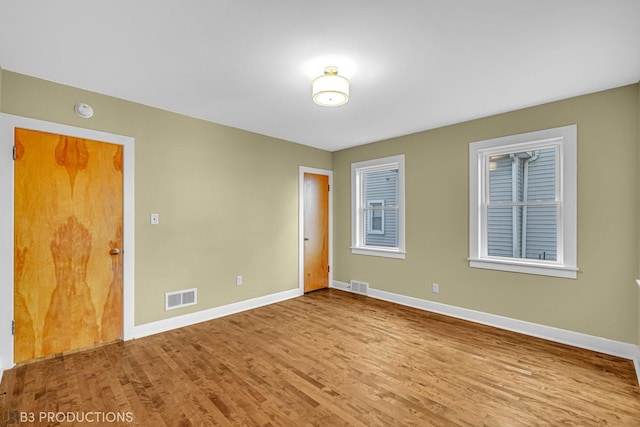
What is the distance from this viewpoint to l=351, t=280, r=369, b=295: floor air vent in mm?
4987

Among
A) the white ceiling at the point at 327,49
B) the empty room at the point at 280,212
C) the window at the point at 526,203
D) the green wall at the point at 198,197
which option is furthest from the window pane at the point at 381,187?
the white ceiling at the point at 327,49

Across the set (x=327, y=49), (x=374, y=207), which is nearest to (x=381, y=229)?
(x=374, y=207)

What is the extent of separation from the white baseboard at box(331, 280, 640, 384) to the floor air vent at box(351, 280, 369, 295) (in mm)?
453

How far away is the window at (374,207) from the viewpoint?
497 cm

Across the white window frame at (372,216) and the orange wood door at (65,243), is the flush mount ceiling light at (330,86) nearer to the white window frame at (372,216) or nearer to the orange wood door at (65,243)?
the orange wood door at (65,243)

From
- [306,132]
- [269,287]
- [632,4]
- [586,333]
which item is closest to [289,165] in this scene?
[306,132]

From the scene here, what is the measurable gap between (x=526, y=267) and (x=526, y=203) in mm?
736

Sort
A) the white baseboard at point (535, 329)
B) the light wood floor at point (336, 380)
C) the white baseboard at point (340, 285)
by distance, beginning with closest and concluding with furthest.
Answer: the light wood floor at point (336, 380) < the white baseboard at point (535, 329) < the white baseboard at point (340, 285)

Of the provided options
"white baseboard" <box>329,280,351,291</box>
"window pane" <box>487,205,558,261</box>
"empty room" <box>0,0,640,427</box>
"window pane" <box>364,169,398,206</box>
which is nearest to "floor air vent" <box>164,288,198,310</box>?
"empty room" <box>0,0,640,427</box>

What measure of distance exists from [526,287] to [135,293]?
4.41 meters

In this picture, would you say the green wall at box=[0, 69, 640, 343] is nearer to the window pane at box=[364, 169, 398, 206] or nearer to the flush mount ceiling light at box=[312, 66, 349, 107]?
the window pane at box=[364, 169, 398, 206]

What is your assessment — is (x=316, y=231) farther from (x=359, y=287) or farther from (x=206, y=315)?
(x=206, y=315)

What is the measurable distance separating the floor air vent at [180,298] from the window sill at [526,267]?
11.8ft

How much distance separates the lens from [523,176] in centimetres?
384
